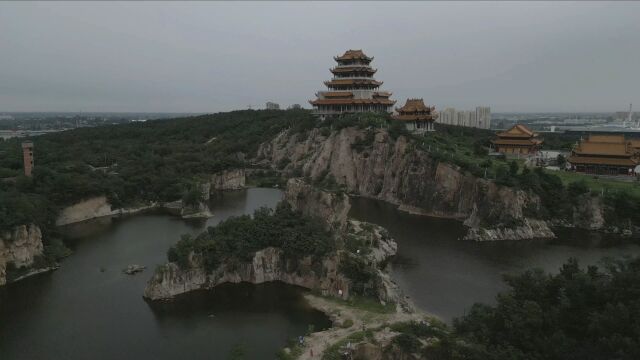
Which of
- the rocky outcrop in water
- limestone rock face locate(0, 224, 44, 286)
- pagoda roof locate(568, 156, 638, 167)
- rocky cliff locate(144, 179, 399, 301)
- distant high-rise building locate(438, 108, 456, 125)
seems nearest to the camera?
rocky cliff locate(144, 179, 399, 301)

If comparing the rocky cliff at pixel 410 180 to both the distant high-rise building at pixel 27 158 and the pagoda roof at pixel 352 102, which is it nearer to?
the pagoda roof at pixel 352 102

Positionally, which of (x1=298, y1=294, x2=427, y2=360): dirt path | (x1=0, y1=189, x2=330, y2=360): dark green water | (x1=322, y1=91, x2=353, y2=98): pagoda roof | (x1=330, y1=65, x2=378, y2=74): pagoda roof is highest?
(x1=330, y1=65, x2=378, y2=74): pagoda roof

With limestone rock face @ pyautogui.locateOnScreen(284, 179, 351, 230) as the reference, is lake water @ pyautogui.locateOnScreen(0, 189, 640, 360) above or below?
below

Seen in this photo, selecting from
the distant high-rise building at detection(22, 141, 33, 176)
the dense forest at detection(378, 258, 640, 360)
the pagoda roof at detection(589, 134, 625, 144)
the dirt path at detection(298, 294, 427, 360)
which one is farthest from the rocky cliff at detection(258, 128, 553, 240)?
the distant high-rise building at detection(22, 141, 33, 176)

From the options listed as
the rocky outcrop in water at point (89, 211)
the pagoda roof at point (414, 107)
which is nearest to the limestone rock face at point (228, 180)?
the rocky outcrop in water at point (89, 211)

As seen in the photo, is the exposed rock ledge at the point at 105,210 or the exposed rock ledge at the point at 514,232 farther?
the exposed rock ledge at the point at 105,210

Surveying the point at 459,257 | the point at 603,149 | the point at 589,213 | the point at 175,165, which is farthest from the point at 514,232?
the point at 175,165

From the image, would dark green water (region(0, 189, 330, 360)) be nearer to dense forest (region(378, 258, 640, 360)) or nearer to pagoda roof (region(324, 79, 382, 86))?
dense forest (region(378, 258, 640, 360))

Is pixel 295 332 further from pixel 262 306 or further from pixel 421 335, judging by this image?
pixel 421 335
